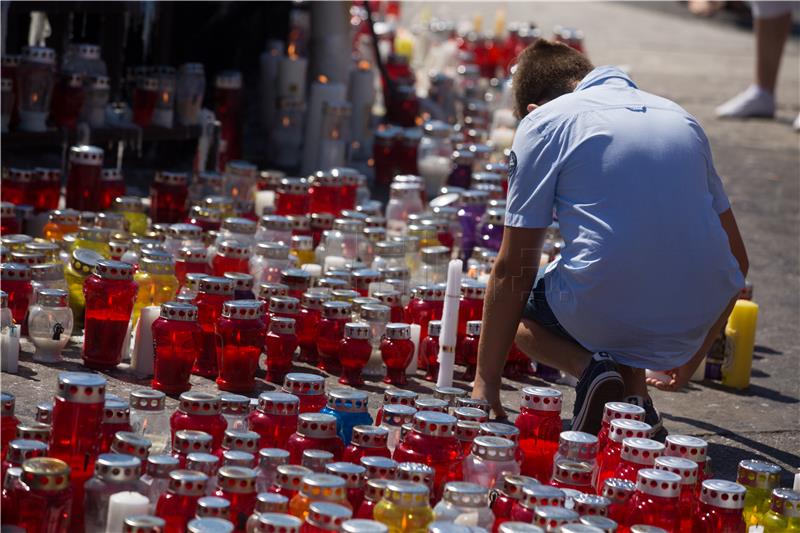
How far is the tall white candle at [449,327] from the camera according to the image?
4453 millimetres

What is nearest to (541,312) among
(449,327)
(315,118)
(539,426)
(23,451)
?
(449,327)

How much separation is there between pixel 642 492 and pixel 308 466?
72 centimetres

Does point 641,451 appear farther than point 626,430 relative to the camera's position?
No

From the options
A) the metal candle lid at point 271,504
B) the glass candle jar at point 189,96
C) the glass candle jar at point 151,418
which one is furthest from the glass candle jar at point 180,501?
the glass candle jar at point 189,96

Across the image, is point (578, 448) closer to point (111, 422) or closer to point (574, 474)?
point (574, 474)

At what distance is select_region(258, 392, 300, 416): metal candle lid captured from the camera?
11.8ft

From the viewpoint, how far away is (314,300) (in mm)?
4707

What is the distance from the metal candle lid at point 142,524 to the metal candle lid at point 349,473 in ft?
1.50

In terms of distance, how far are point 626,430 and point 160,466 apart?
1130 millimetres

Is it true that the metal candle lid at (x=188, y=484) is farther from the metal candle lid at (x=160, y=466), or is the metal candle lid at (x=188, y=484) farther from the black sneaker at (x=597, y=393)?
the black sneaker at (x=597, y=393)

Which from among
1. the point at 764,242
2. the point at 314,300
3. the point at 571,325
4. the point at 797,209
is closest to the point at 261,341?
the point at 314,300

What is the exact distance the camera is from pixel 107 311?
14.4 feet

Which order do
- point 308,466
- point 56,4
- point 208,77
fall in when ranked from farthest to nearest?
1. point 208,77
2. point 56,4
3. point 308,466

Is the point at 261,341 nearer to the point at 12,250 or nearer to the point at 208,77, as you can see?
the point at 12,250
